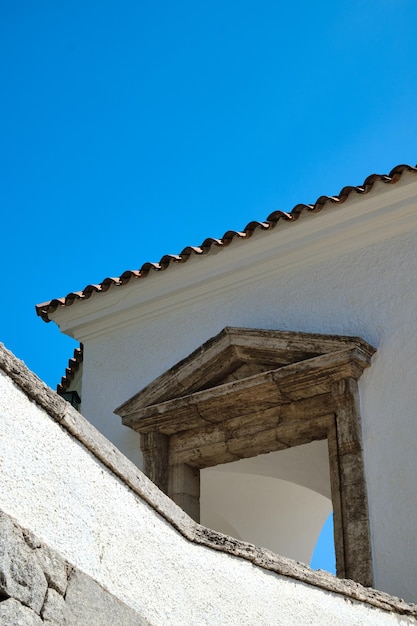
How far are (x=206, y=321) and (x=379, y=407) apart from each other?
1879mm

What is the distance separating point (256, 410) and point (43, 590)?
4541 mm

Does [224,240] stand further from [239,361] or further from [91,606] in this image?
[91,606]

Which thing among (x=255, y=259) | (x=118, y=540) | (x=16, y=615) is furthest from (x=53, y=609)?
(x=255, y=259)

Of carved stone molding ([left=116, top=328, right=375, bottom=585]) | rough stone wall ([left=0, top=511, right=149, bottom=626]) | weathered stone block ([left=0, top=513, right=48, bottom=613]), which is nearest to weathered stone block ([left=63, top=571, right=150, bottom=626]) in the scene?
rough stone wall ([left=0, top=511, right=149, bottom=626])

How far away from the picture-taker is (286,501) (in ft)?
35.5

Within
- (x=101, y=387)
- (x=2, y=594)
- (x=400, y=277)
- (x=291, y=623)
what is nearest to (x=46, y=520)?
(x=2, y=594)

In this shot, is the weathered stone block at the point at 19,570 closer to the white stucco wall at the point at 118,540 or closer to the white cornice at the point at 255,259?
the white stucco wall at the point at 118,540

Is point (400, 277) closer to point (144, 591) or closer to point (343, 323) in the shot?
point (343, 323)

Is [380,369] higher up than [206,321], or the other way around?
[206,321]

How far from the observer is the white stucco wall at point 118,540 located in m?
3.99

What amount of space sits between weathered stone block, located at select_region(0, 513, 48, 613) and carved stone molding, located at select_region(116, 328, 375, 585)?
3.77 m

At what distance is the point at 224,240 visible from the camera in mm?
8734

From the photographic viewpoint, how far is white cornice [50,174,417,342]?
26.8ft

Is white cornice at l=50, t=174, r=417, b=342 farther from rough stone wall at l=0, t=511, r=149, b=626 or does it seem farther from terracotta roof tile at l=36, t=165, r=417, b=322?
rough stone wall at l=0, t=511, r=149, b=626
